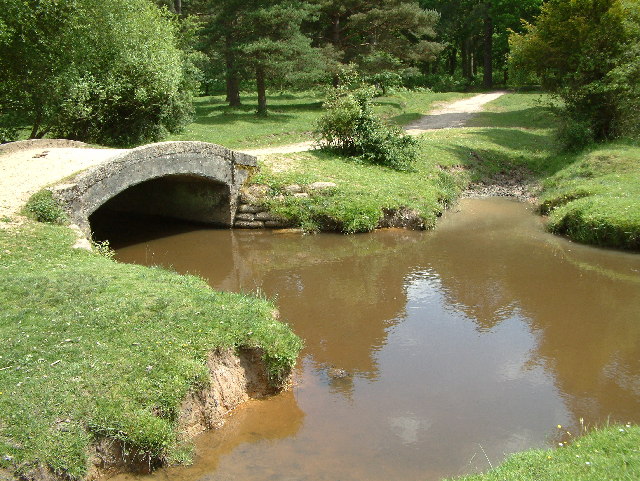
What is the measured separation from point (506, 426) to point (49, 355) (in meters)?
5.43

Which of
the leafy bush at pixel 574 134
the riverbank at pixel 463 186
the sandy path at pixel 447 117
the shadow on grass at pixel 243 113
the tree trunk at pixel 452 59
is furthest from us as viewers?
the tree trunk at pixel 452 59

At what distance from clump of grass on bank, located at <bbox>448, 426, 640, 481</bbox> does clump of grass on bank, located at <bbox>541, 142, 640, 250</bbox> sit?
30.7 feet

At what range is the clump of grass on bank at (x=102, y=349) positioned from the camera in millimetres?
6133

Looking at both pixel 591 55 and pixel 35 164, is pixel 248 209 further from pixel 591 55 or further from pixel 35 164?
pixel 591 55

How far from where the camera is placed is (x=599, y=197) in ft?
54.7

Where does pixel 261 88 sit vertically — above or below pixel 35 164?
above

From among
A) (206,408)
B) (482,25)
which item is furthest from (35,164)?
(482,25)

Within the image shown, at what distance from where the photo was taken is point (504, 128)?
96.9 feet

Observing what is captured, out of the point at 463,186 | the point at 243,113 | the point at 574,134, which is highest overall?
the point at 243,113

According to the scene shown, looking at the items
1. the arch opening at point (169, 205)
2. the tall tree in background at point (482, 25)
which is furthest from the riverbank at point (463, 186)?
the tall tree in background at point (482, 25)

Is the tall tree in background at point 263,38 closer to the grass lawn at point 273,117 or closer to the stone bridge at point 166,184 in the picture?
the grass lawn at point 273,117

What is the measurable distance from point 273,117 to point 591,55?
15.3 meters

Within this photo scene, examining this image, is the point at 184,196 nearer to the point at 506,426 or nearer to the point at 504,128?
the point at 506,426

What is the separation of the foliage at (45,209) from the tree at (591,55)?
60.9ft
